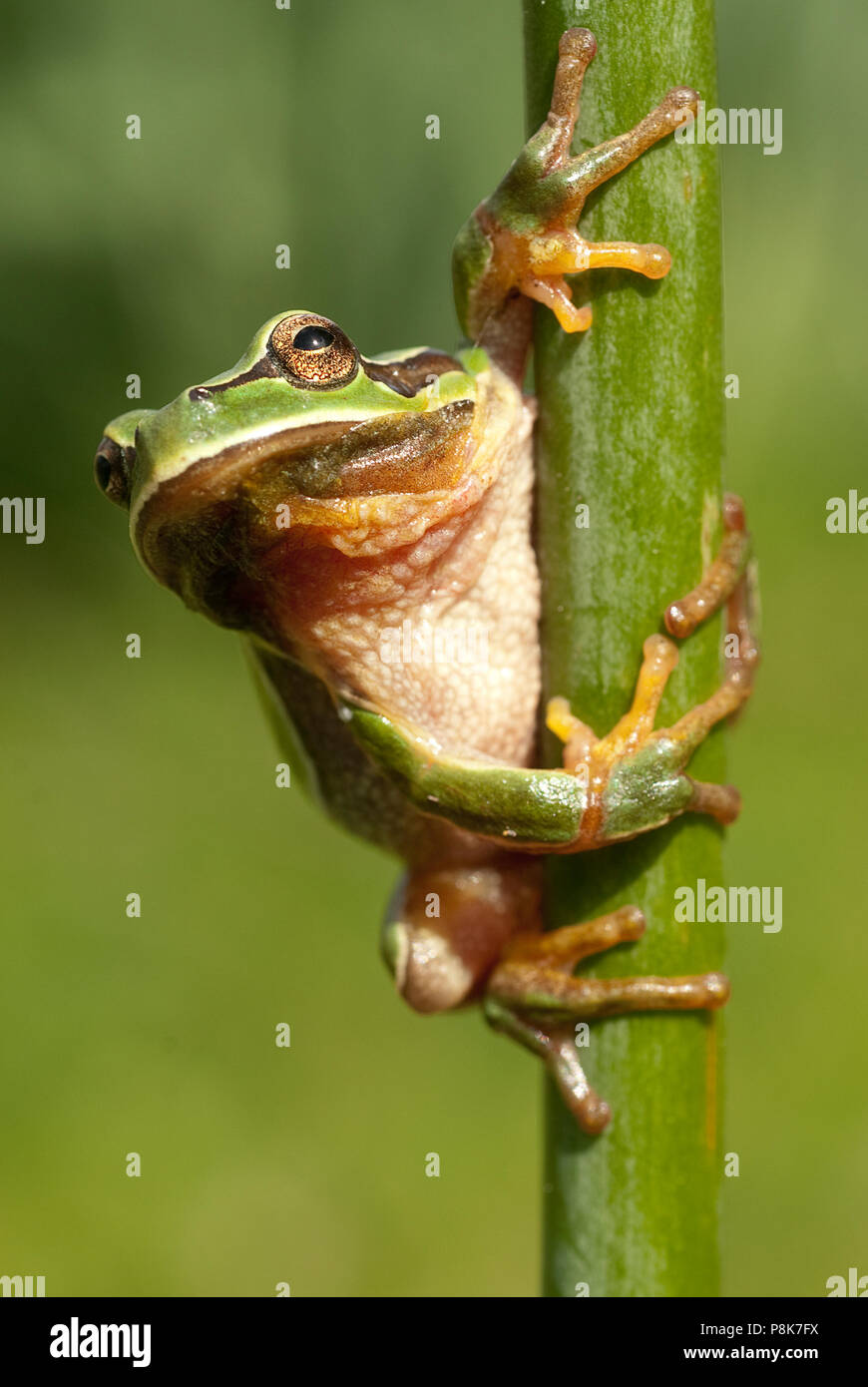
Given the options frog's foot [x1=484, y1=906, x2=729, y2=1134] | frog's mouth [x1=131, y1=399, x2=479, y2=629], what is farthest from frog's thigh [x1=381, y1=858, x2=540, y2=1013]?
frog's mouth [x1=131, y1=399, x2=479, y2=629]

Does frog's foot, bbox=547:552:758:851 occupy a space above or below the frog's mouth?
below

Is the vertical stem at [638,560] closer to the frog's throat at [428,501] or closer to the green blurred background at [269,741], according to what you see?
the frog's throat at [428,501]

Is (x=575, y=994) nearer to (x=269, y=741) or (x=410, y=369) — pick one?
(x=410, y=369)

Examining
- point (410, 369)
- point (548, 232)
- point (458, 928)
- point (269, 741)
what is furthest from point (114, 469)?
point (269, 741)

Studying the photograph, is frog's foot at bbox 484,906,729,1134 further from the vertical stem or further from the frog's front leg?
the frog's front leg

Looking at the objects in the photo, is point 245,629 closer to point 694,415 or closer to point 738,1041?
point 694,415
